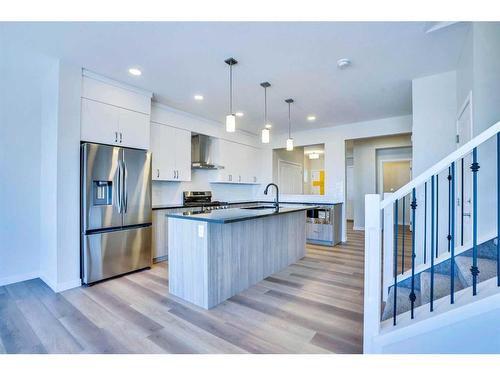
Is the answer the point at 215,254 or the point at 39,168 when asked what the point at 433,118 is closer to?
the point at 215,254

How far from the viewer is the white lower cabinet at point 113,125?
3.04m

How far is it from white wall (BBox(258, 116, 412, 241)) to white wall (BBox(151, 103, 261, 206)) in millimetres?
1435

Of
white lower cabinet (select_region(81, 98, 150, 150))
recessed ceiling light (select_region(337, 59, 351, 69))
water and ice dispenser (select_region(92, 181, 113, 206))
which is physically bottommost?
water and ice dispenser (select_region(92, 181, 113, 206))

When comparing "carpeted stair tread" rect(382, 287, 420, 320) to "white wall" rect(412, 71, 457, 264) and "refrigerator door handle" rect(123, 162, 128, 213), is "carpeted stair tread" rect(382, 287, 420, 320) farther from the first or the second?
"refrigerator door handle" rect(123, 162, 128, 213)

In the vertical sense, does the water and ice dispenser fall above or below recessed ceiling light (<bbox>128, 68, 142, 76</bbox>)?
below

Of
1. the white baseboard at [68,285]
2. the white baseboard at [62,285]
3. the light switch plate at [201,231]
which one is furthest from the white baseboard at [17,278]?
the light switch plate at [201,231]

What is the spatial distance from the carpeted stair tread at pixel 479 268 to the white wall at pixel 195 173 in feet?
13.8

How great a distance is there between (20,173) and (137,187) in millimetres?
1456

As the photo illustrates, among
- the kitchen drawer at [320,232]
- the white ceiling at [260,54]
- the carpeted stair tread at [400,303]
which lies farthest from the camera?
the kitchen drawer at [320,232]

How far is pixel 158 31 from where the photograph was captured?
7.36 ft

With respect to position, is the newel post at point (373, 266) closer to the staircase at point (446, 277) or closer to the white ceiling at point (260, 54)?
the staircase at point (446, 277)

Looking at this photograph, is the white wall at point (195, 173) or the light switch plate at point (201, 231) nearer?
the light switch plate at point (201, 231)

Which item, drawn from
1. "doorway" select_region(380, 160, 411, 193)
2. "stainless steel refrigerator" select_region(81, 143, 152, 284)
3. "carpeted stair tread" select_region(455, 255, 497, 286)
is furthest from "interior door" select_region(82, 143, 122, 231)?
"doorway" select_region(380, 160, 411, 193)

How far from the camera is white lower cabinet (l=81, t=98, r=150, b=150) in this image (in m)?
3.04
